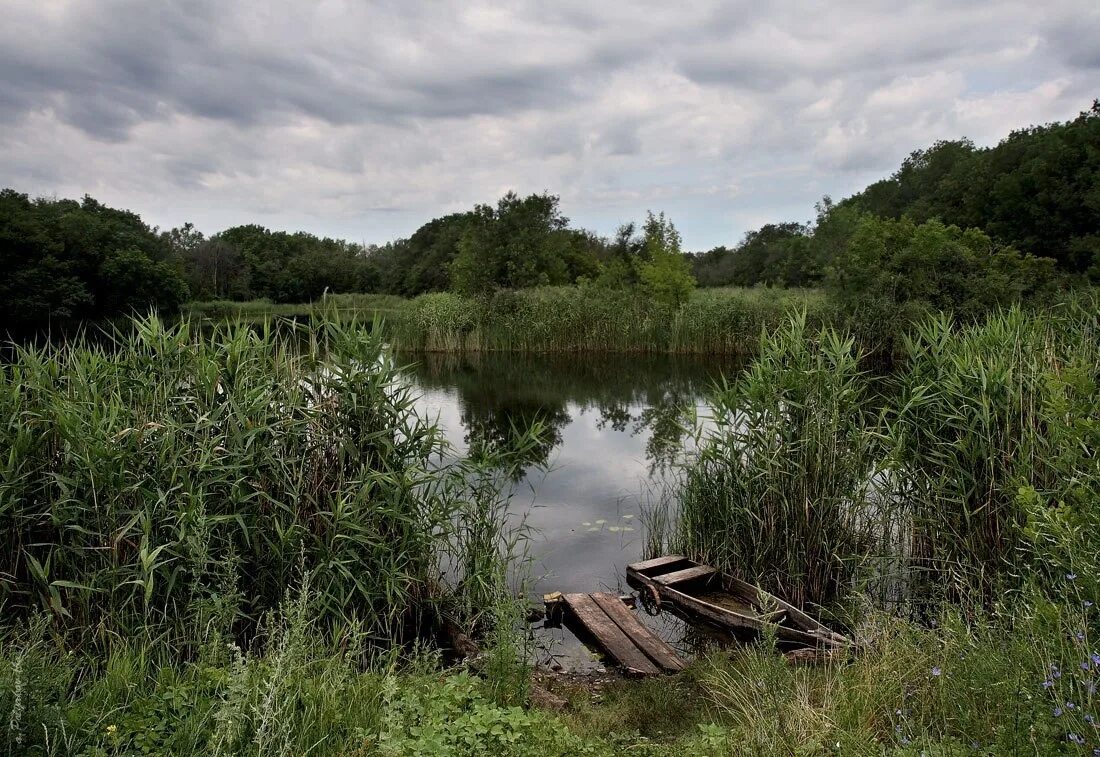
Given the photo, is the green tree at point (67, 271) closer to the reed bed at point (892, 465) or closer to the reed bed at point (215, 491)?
the reed bed at point (215, 491)

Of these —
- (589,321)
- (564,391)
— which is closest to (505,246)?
(589,321)

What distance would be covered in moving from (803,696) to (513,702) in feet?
5.17

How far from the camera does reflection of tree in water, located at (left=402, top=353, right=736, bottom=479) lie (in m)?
14.1

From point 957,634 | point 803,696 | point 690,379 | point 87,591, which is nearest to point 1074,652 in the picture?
point 957,634

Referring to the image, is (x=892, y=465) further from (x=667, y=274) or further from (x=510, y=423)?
(x=667, y=274)

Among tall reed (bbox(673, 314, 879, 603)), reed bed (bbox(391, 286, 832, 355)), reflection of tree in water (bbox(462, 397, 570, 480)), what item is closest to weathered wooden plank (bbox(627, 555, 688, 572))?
tall reed (bbox(673, 314, 879, 603))

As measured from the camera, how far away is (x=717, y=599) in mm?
6688

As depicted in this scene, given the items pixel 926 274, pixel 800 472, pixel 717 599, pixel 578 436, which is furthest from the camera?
pixel 926 274

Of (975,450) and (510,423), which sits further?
(510,423)

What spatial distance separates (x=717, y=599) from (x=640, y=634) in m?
1.12

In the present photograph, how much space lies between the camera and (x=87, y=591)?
180 inches

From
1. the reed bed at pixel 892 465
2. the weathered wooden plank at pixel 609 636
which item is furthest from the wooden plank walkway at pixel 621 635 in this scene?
the reed bed at pixel 892 465

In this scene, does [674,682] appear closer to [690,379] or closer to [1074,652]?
[1074,652]

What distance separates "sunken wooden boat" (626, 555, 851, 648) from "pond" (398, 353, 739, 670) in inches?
9.8
